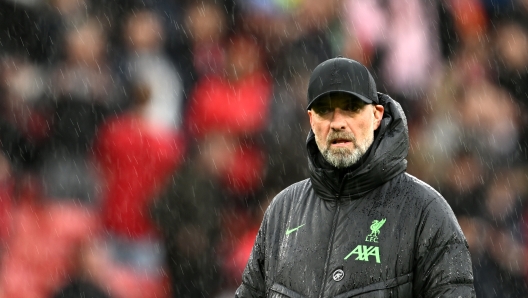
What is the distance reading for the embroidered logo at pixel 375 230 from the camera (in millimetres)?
2887

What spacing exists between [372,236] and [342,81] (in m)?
0.53

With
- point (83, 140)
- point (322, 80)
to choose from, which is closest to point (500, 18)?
point (83, 140)

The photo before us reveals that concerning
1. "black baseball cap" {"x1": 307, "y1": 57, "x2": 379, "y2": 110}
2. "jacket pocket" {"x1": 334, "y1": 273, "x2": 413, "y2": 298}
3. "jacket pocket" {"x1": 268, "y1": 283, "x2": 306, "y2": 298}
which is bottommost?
"jacket pocket" {"x1": 334, "y1": 273, "x2": 413, "y2": 298}

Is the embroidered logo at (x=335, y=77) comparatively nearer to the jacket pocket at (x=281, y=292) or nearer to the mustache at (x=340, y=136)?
the mustache at (x=340, y=136)

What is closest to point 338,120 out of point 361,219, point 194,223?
point 361,219

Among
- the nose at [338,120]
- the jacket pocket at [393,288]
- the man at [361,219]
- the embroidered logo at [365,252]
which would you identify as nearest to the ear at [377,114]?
the man at [361,219]

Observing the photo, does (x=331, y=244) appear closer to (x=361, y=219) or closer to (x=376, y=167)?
(x=361, y=219)

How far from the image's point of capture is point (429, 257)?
9.16 feet

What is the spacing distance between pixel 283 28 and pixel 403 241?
3.06m

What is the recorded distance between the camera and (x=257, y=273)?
3.20m

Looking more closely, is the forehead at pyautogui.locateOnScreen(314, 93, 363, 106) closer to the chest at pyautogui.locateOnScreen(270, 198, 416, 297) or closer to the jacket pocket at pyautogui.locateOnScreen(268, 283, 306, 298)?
the chest at pyautogui.locateOnScreen(270, 198, 416, 297)

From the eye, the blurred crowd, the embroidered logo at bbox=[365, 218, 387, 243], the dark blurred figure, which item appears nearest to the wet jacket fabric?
the embroidered logo at bbox=[365, 218, 387, 243]

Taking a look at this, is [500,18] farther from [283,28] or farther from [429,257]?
[429,257]

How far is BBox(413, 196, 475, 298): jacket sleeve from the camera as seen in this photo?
2.76 meters
